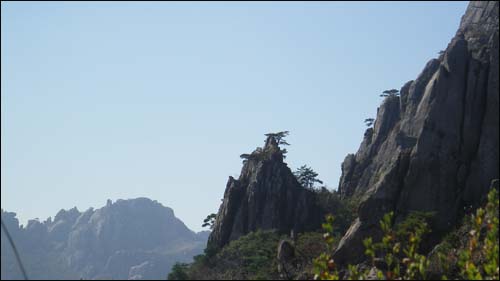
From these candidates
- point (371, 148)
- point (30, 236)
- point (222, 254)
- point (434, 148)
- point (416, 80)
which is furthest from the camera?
point (30, 236)

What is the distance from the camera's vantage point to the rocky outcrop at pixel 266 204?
230ft

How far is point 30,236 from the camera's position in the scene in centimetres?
16288

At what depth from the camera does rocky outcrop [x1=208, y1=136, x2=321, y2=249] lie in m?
70.0

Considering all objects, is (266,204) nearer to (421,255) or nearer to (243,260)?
(243,260)

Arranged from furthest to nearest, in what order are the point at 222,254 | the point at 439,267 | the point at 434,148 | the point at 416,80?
1. the point at 416,80
2. the point at 222,254
3. the point at 434,148
4. the point at 439,267

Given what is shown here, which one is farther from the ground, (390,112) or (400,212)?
(390,112)

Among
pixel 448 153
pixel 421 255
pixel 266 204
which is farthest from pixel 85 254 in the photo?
pixel 421 255

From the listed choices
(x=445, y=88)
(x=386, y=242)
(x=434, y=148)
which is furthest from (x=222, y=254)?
(x=386, y=242)

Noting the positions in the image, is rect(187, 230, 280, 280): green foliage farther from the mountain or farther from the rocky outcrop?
the mountain

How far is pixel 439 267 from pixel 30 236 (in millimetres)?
139334

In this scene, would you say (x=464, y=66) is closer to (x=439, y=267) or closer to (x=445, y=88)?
(x=445, y=88)

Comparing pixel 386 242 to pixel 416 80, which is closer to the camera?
pixel 386 242

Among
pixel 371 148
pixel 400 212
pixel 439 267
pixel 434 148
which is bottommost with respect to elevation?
pixel 439 267

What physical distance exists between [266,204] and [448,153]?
74.7 feet
